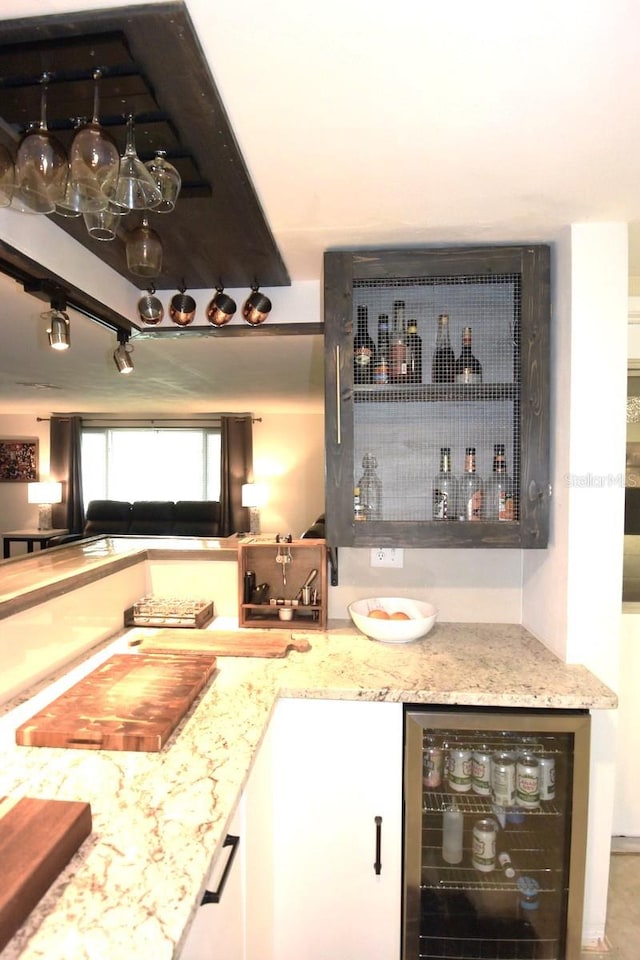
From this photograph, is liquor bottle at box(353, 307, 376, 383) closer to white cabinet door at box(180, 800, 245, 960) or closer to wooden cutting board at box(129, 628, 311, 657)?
wooden cutting board at box(129, 628, 311, 657)

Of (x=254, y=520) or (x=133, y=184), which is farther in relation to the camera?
(x=254, y=520)

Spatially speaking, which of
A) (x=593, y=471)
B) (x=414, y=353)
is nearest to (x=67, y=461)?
(x=414, y=353)

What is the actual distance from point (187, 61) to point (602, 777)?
2.18 metres

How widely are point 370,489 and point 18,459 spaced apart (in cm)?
685

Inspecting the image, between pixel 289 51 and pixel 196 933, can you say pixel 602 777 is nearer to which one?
pixel 196 933

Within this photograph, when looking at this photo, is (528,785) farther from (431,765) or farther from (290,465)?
(290,465)

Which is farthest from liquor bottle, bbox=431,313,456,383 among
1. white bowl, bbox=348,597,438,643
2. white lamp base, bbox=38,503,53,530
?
white lamp base, bbox=38,503,53,530

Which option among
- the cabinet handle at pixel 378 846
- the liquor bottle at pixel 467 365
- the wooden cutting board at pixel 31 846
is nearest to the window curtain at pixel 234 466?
the liquor bottle at pixel 467 365

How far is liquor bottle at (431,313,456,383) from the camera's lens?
5.73 ft

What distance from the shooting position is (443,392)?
Result: 1.74 meters

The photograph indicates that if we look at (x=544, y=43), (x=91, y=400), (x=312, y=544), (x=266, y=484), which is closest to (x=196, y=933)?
(x=312, y=544)

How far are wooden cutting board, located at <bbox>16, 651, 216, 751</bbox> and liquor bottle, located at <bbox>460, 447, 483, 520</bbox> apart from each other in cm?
96

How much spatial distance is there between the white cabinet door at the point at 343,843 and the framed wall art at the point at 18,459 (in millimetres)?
6902

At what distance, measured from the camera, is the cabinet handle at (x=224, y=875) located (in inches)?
34.5
